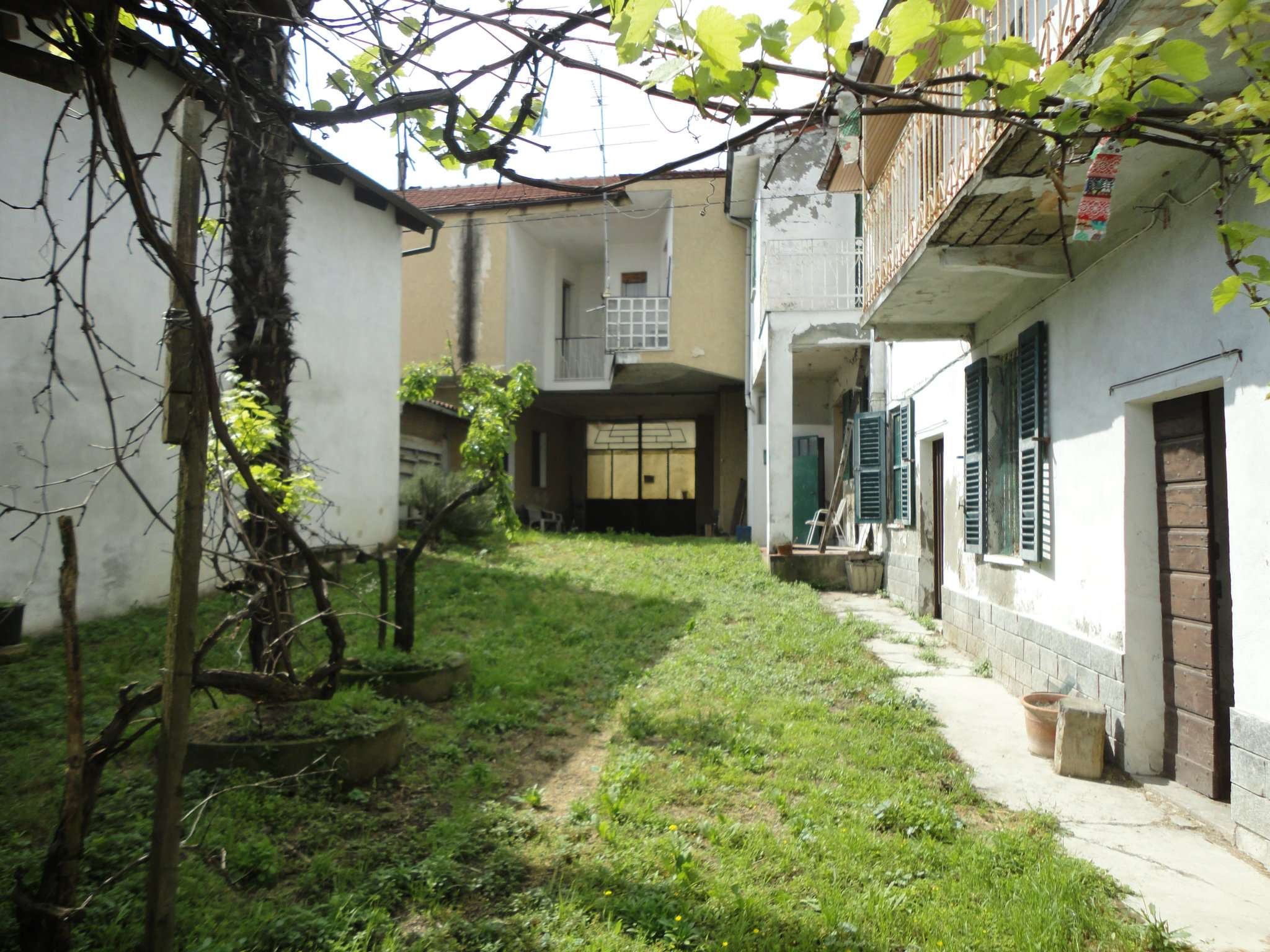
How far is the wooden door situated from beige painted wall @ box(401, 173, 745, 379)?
25.7ft

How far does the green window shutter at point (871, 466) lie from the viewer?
1112 centimetres

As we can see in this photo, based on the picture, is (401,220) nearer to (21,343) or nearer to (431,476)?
(431,476)

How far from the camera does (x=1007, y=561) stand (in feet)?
21.5

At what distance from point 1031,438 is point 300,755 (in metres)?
5.09

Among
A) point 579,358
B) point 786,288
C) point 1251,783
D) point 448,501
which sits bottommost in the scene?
point 1251,783

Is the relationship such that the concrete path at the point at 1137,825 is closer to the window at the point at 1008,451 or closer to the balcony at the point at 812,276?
the window at the point at 1008,451

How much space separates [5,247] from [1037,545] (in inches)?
313

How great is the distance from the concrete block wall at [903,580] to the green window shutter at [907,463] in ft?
1.65

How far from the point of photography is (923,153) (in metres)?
6.09

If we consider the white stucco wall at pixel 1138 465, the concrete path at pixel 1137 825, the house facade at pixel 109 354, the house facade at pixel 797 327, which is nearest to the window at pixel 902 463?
A: the house facade at pixel 797 327

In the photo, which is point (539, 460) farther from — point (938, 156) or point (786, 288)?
point (938, 156)

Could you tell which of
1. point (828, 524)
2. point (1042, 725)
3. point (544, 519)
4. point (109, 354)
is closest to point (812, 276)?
point (828, 524)

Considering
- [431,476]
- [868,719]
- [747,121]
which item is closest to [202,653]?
[747,121]

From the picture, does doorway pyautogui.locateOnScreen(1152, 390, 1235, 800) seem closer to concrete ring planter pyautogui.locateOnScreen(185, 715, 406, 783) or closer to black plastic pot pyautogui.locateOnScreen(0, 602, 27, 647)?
concrete ring planter pyautogui.locateOnScreen(185, 715, 406, 783)
